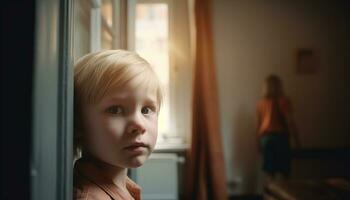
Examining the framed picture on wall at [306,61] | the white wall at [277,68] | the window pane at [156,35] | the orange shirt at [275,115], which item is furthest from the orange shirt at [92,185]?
the framed picture on wall at [306,61]

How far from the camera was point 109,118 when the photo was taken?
0.35m

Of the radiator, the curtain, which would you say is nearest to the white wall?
the curtain

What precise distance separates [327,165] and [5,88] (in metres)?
3.59

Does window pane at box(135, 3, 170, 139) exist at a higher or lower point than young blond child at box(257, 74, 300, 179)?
higher

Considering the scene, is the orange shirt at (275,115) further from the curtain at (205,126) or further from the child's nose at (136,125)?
the child's nose at (136,125)

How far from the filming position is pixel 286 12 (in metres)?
3.26

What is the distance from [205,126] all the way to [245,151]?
795mm

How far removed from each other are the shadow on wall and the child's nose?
9.57 ft

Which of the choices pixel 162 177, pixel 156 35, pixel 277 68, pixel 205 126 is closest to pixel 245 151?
pixel 205 126

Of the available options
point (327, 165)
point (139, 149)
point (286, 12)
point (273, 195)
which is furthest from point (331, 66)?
point (139, 149)

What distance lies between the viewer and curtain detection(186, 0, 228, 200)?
2.61 metres

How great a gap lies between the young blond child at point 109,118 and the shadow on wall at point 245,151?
2898 mm

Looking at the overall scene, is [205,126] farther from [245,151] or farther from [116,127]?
[116,127]

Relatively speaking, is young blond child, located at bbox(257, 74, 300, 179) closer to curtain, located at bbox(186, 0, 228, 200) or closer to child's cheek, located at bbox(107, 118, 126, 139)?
curtain, located at bbox(186, 0, 228, 200)
